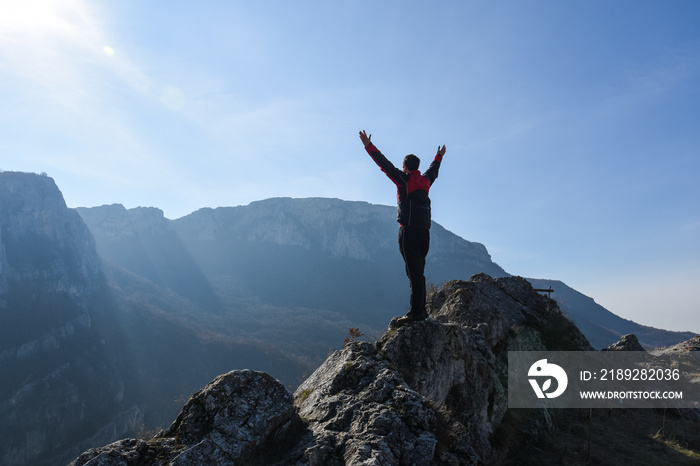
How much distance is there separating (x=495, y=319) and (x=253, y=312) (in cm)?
16294

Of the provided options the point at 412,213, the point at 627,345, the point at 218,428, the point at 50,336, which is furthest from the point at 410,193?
the point at 50,336

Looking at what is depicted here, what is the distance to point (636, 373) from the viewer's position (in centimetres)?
1227

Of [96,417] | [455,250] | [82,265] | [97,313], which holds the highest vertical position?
[455,250]

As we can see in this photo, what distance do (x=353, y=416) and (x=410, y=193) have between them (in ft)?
10.9

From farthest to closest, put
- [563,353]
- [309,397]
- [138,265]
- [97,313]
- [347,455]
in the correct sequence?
[138,265], [97,313], [563,353], [309,397], [347,455]

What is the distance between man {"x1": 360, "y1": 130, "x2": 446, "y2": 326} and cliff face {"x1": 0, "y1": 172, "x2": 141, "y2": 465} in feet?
306

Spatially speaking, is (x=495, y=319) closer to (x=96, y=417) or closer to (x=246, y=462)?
(x=246, y=462)

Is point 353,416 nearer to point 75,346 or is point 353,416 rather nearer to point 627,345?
point 627,345

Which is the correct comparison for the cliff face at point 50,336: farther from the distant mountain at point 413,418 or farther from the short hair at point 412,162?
the short hair at point 412,162

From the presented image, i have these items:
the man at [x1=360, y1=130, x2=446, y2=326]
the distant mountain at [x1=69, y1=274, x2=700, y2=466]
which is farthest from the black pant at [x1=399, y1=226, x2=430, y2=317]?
the distant mountain at [x1=69, y1=274, x2=700, y2=466]

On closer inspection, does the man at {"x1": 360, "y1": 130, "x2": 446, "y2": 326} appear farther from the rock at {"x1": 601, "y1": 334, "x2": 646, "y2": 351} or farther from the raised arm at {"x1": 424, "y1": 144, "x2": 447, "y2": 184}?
the rock at {"x1": 601, "y1": 334, "x2": 646, "y2": 351}

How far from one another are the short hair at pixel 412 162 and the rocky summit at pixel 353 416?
255 cm

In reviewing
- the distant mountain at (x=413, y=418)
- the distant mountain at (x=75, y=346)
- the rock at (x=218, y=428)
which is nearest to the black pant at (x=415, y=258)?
the distant mountain at (x=413, y=418)

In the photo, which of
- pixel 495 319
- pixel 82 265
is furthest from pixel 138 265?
pixel 495 319
